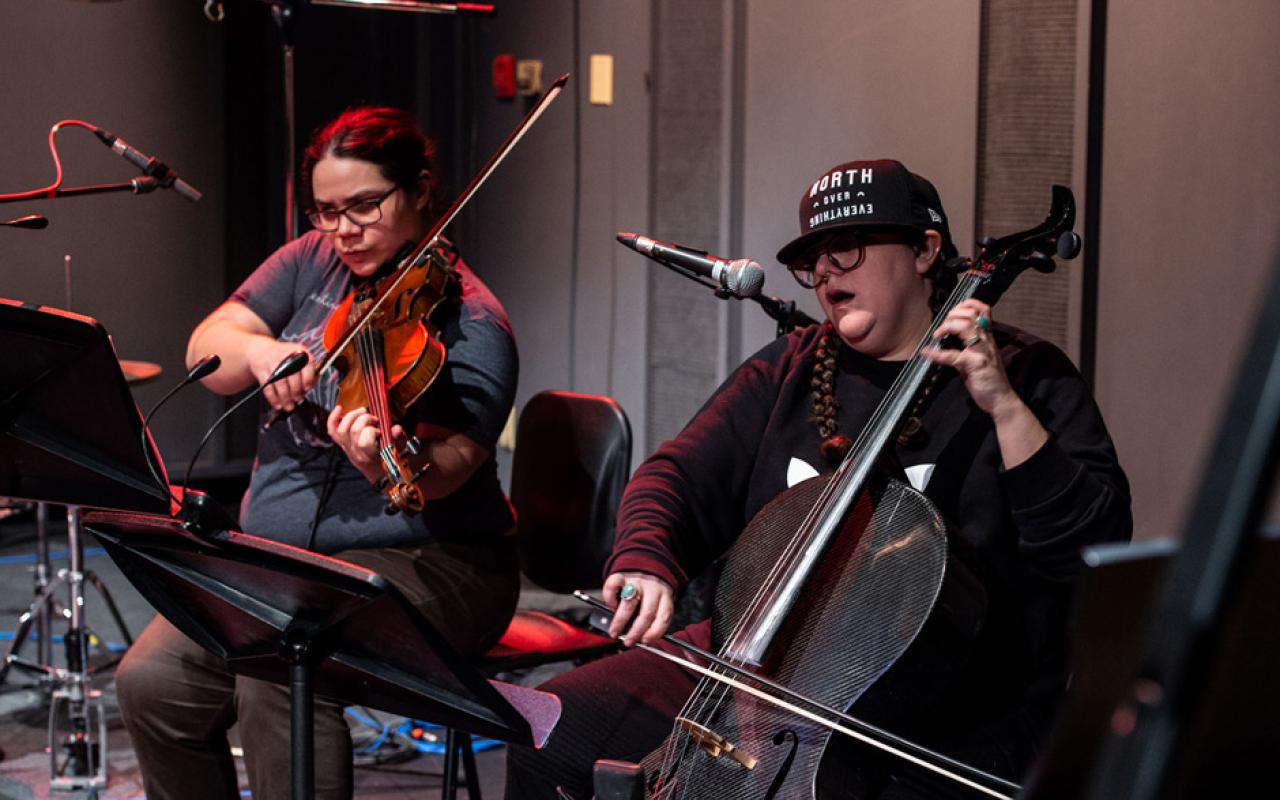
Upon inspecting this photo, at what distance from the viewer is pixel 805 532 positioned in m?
1.57

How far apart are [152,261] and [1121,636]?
4604mm

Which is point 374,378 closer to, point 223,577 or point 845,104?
point 223,577

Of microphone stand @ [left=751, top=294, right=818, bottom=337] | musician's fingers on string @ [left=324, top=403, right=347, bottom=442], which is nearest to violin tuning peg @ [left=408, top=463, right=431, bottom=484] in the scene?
musician's fingers on string @ [left=324, top=403, right=347, bottom=442]

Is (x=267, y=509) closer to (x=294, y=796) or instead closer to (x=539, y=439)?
(x=539, y=439)

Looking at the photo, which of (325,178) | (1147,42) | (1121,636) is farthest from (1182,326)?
(1121,636)

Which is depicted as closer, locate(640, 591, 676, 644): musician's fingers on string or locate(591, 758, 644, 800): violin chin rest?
locate(591, 758, 644, 800): violin chin rest

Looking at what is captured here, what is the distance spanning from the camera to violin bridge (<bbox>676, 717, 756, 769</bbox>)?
145 cm

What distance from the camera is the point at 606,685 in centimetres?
180

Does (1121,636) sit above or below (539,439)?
above

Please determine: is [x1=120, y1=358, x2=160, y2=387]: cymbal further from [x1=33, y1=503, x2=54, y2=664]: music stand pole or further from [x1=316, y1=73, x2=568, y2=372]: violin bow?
[x1=316, y1=73, x2=568, y2=372]: violin bow

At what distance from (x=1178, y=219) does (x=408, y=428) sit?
1336 millimetres

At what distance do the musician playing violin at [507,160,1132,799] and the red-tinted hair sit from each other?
0.62 metres

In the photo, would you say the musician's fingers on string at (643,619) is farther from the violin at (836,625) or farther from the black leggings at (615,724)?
the black leggings at (615,724)

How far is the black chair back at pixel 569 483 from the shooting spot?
224 centimetres
